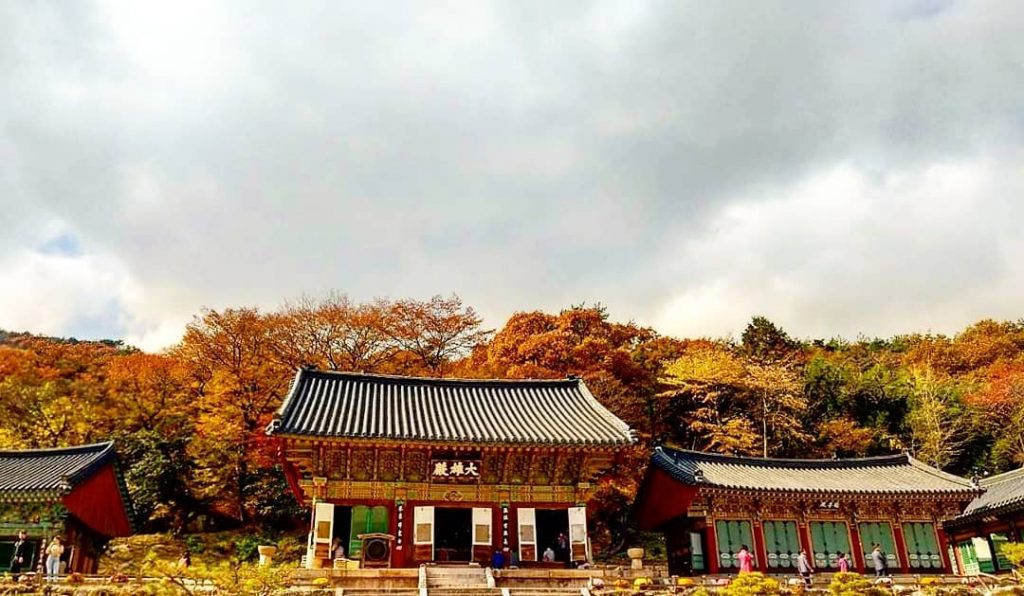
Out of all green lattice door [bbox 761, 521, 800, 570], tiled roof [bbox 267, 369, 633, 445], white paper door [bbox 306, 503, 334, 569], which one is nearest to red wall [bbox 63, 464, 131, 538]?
tiled roof [bbox 267, 369, 633, 445]

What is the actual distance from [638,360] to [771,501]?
20953 mm

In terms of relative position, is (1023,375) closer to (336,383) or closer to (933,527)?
(933,527)

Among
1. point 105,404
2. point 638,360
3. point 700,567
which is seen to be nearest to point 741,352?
point 638,360

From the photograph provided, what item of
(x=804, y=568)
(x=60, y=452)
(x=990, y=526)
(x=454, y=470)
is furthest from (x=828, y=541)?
(x=60, y=452)

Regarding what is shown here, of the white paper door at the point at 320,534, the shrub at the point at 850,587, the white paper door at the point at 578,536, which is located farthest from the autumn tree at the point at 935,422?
the white paper door at the point at 320,534

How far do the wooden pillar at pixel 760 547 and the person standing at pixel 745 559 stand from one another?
29cm

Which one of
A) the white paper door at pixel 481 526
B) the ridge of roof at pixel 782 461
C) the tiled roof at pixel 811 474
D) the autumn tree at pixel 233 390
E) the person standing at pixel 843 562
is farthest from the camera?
the autumn tree at pixel 233 390

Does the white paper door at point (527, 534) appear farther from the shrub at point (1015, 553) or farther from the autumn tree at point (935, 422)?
the autumn tree at point (935, 422)

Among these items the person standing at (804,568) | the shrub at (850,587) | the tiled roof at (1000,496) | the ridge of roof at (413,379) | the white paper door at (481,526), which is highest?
the ridge of roof at (413,379)

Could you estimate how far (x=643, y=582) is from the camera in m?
17.6

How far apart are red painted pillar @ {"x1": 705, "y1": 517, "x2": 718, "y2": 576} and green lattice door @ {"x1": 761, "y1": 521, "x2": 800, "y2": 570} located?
198cm

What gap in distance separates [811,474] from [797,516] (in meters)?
2.89

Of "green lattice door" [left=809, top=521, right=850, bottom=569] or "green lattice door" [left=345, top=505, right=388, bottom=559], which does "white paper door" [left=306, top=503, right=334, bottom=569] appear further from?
"green lattice door" [left=809, top=521, right=850, bottom=569]

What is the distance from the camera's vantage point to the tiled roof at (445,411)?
23.0 metres
